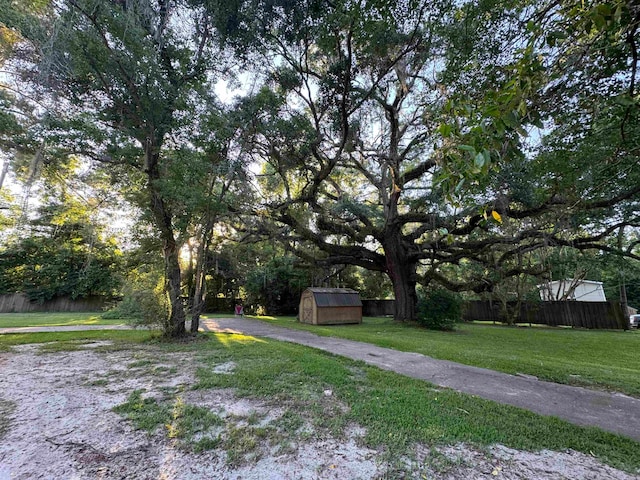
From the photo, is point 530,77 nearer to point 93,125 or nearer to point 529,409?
point 529,409

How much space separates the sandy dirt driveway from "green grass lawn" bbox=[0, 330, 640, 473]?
0.09 metres

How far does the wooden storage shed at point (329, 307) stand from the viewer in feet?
39.8

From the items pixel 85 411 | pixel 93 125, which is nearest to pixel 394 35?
pixel 93 125

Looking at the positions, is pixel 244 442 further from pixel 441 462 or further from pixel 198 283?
pixel 198 283

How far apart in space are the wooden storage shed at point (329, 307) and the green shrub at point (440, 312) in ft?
10.8

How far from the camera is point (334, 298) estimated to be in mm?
12789

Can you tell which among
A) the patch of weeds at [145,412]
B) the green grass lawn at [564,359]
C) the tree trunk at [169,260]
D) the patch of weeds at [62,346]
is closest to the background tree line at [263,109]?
the tree trunk at [169,260]

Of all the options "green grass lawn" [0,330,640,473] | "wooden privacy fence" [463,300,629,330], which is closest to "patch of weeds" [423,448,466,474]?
"green grass lawn" [0,330,640,473]

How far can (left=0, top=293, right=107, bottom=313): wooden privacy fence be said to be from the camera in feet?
58.5

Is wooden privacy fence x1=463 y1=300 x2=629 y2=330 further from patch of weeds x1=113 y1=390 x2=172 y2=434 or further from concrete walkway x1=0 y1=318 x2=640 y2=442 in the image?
patch of weeds x1=113 y1=390 x2=172 y2=434

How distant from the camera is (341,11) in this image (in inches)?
226

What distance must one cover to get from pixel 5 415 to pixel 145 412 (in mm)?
1262

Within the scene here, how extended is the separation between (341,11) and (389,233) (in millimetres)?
8242

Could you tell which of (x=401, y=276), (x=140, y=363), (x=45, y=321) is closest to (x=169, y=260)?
(x=140, y=363)
